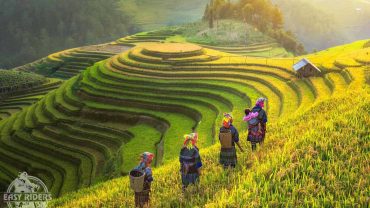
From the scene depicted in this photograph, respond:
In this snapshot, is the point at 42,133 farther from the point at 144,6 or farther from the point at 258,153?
the point at 144,6

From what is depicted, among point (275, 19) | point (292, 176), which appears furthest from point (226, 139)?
point (275, 19)

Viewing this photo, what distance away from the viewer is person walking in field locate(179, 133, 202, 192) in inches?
344

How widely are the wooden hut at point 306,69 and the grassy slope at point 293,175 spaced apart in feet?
47.7

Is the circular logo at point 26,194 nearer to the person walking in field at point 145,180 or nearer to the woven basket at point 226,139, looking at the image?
the person walking in field at point 145,180

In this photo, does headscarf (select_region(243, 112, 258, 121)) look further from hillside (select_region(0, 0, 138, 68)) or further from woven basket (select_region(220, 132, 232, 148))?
hillside (select_region(0, 0, 138, 68))

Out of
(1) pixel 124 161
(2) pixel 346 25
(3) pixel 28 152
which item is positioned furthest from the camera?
(2) pixel 346 25

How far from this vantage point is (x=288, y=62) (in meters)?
31.9

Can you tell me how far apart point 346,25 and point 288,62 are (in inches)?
5621

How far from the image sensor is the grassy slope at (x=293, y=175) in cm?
700

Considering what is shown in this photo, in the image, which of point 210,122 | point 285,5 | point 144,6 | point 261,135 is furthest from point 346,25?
point 261,135

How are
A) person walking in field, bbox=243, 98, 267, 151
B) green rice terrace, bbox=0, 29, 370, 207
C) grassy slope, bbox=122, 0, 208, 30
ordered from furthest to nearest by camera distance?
grassy slope, bbox=122, 0, 208, 30, person walking in field, bbox=243, 98, 267, 151, green rice terrace, bbox=0, 29, 370, 207

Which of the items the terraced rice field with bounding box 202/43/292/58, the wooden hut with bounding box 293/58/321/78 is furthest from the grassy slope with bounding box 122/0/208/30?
the wooden hut with bounding box 293/58/321/78

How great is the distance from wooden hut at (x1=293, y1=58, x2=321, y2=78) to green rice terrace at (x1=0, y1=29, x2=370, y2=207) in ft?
2.07

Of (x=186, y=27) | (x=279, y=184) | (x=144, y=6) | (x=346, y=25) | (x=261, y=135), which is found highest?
(x=144, y=6)
